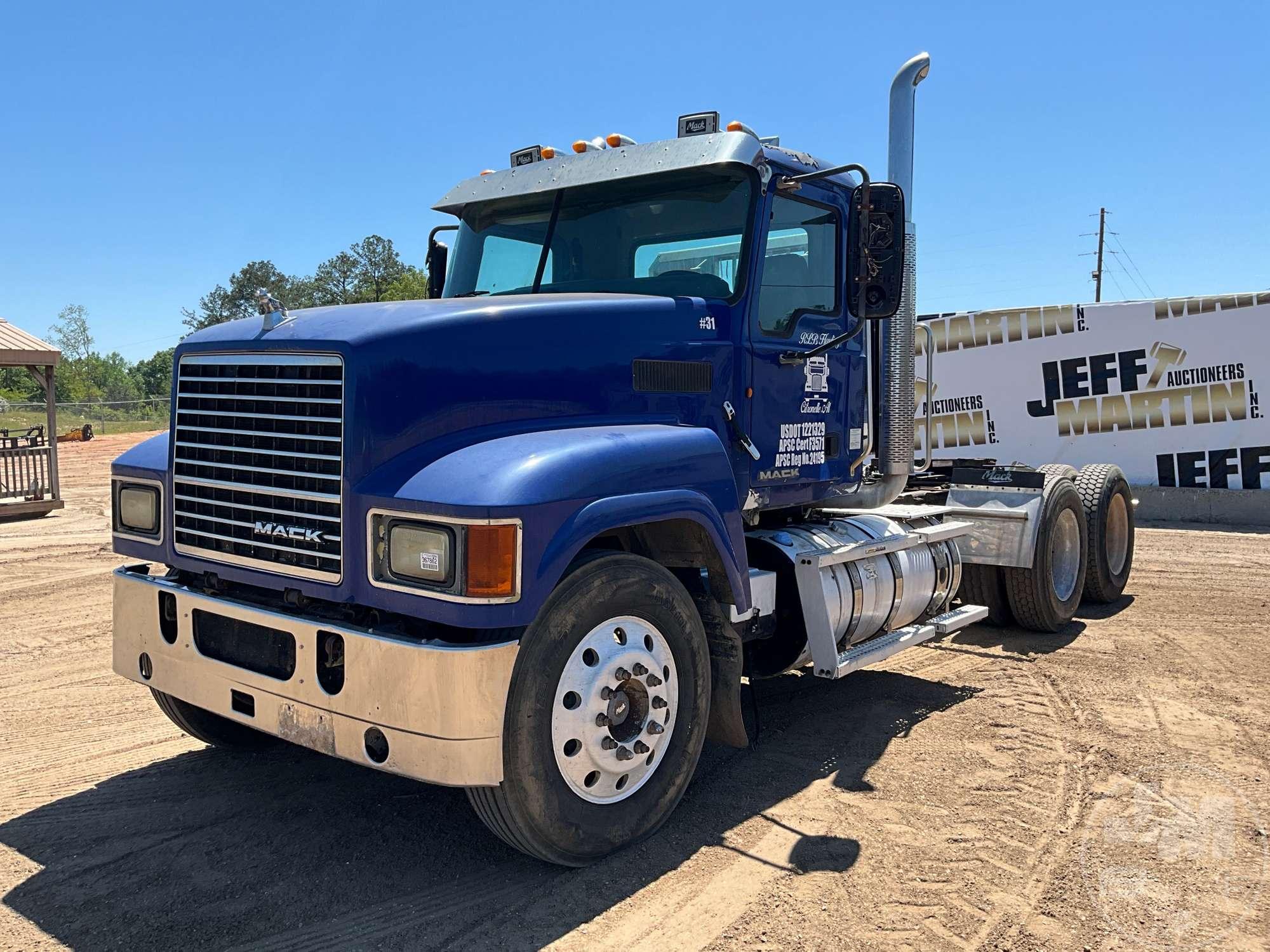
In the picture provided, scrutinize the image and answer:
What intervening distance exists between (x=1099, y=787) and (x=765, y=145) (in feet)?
11.1

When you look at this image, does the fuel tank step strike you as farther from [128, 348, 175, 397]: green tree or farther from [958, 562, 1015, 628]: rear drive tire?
[128, 348, 175, 397]: green tree

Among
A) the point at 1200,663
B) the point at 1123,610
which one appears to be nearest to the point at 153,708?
the point at 1200,663

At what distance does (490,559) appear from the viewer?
3154 mm

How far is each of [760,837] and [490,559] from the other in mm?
1730

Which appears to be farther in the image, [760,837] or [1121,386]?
[1121,386]

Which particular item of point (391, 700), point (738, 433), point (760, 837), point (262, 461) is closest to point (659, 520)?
point (738, 433)

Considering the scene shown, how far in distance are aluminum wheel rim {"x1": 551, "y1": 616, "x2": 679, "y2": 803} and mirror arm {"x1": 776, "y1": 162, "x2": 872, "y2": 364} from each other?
177 cm

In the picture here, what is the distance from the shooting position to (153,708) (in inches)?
220

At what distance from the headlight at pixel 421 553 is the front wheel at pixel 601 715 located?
0.40 m

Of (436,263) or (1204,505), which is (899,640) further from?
(1204,505)

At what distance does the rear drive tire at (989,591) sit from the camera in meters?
7.64

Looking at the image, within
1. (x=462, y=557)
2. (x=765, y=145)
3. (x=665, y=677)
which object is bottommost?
(x=665, y=677)

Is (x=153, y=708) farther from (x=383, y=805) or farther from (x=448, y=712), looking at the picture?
(x=448, y=712)

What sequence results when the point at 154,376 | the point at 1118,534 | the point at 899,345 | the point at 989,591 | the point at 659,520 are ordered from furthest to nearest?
the point at 154,376 < the point at 1118,534 < the point at 989,591 < the point at 899,345 < the point at 659,520
